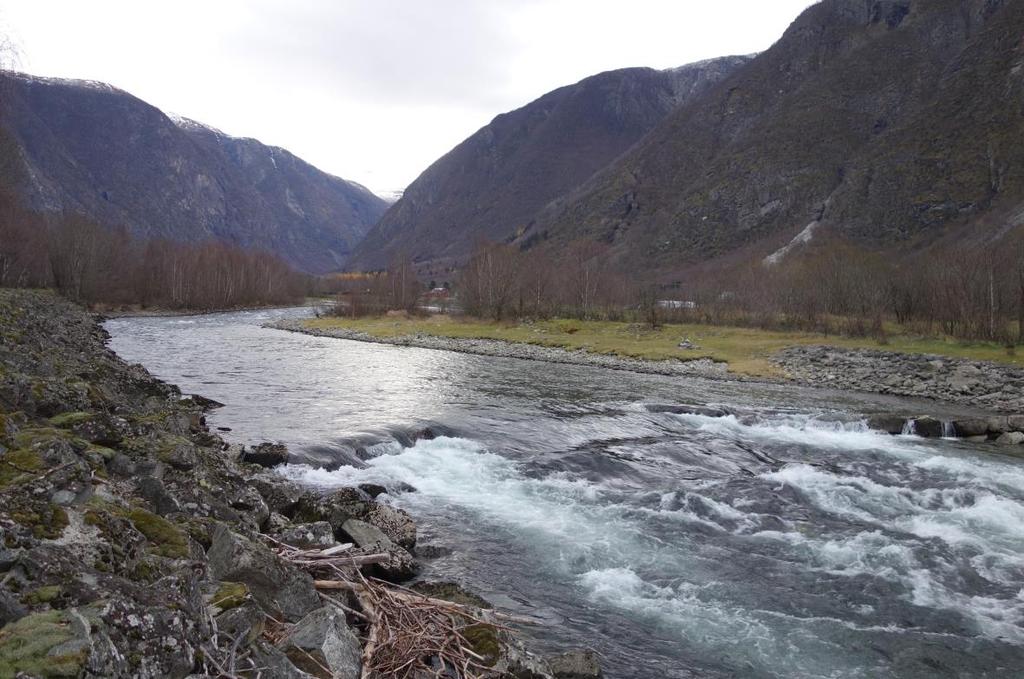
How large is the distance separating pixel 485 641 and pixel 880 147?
564 ft

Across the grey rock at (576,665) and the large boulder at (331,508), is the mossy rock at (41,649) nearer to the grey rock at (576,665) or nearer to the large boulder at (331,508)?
the grey rock at (576,665)

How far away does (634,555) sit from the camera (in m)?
11.8

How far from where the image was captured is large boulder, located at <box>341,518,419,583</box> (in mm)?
9453

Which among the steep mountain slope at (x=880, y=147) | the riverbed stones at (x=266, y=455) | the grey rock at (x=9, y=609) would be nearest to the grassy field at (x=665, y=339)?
the riverbed stones at (x=266, y=455)

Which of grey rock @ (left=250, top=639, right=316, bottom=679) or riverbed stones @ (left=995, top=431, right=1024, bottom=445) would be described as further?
riverbed stones @ (left=995, top=431, right=1024, bottom=445)

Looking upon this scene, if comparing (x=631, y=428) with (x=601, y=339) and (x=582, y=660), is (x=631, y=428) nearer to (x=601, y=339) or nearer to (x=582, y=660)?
(x=582, y=660)

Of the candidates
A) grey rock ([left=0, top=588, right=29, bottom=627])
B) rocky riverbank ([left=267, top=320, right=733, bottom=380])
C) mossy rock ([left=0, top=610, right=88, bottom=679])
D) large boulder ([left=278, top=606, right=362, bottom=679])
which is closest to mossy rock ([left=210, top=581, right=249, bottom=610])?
large boulder ([left=278, top=606, right=362, bottom=679])

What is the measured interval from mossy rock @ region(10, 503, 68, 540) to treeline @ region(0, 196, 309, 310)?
76.0 meters

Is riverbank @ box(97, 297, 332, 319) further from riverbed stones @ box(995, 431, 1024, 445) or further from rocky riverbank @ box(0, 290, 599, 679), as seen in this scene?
riverbed stones @ box(995, 431, 1024, 445)

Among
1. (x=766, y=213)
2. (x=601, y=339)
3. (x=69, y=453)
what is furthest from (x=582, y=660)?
(x=766, y=213)

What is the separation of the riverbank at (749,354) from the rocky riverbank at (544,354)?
0.07m

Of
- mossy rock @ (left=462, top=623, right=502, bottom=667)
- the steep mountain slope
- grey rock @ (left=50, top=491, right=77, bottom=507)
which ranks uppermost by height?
the steep mountain slope

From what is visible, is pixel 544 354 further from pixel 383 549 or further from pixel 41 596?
pixel 41 596

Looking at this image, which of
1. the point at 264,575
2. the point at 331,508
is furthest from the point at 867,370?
the point at 264,575
